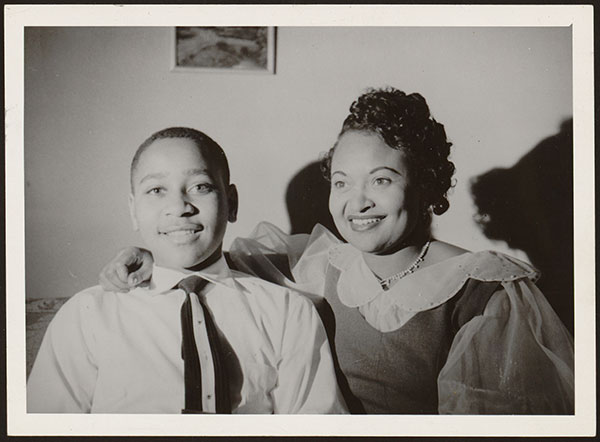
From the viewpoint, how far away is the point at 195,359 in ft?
3.51

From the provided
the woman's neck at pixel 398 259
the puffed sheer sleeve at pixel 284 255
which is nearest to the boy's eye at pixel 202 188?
the puffed sheer sleeve at pixel 284 255

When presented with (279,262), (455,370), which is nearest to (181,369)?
(279,262)

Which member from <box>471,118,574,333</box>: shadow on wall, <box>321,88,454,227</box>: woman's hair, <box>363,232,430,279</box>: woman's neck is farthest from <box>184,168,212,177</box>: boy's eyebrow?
<box>471,118,574,333</box>: shadow on wall

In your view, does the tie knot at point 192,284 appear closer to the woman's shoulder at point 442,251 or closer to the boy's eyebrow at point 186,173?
the boy's eyebrow at point 186,173

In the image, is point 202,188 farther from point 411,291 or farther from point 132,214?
point 411,291

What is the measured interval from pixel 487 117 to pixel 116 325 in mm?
808

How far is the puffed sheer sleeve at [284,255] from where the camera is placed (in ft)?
3.67

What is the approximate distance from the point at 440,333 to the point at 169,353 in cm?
50

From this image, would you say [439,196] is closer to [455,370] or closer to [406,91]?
[406,91]

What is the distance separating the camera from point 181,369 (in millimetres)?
1075

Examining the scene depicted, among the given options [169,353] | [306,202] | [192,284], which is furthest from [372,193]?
[169,353]

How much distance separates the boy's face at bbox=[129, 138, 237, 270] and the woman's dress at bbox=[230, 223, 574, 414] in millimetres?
70

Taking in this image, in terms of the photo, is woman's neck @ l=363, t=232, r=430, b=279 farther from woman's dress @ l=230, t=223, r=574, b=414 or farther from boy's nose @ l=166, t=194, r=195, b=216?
boy's nose @ l=166, t=194, r=195, b=216

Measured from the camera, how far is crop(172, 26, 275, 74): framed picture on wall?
112 centimetres
